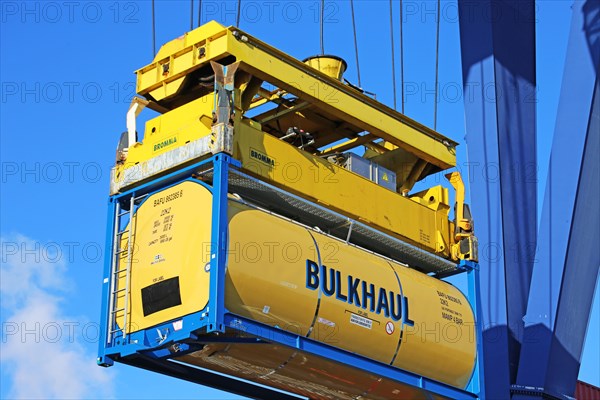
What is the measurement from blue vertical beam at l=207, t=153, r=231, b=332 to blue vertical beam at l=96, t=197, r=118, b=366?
166 cm

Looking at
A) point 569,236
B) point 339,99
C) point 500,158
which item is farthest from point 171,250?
point 500,158

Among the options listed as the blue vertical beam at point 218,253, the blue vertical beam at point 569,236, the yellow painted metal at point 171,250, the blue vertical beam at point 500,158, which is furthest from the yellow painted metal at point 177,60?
the blue vertical beam at point 569,236

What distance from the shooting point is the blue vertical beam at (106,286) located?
12.1 m

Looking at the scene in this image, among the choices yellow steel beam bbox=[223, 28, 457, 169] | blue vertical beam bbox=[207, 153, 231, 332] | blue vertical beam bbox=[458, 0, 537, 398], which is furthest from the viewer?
blue vertical beam bbox=[458, 0, 537, 398]

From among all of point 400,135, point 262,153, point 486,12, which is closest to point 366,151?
point 400,135

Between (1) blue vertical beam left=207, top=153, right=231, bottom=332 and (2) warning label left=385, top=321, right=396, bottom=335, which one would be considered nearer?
(1) blue vertical beam left=207, top=153, right=231, bottom=332

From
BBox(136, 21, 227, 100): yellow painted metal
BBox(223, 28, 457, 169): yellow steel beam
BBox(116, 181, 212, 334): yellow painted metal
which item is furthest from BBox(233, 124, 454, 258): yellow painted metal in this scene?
BBox(136, 21, 227, 100): yellow painted metal

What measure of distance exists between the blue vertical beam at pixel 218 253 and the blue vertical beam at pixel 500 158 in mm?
5019

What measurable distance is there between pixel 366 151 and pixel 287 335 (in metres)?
4.44

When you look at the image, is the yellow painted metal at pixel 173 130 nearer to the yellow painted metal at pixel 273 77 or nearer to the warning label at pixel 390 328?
the yellow painted metal at pixel 273 77

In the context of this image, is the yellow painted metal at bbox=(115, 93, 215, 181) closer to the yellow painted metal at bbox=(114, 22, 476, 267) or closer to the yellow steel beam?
the yellow painted metal at bbox=(114, 22, 476, 267)

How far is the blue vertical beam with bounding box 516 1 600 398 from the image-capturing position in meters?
14.4

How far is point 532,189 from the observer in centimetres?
1585

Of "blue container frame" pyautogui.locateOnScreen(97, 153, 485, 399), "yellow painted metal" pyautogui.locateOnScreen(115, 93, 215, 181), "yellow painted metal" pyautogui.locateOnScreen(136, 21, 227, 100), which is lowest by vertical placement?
"blue container frame" pyautogui.locateOnScreen(97, 153, 485, 399)
